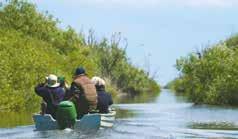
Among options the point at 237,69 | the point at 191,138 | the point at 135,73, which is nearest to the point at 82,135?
the point at 191,138

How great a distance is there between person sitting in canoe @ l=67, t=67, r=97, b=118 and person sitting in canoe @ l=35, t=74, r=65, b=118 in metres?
0.41

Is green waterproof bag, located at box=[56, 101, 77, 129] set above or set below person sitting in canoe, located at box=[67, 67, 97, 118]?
below

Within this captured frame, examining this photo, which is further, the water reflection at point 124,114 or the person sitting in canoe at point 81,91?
the water reflection at point 124,114

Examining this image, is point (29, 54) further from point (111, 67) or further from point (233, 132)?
point (111, 67)

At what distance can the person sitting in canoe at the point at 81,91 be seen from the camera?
25.7 metres

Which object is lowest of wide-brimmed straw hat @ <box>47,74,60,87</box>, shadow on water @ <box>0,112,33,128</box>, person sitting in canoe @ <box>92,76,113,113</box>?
shadow on water @ <box>0,112,33,128</box>

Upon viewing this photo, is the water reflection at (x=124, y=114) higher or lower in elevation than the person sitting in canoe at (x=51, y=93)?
lower

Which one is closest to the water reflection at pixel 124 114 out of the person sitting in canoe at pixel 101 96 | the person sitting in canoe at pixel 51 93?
the person sitting in canoe at pixel 101 96

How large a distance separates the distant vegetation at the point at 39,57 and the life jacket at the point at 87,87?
60.5 feet

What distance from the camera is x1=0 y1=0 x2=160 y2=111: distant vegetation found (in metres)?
47.2

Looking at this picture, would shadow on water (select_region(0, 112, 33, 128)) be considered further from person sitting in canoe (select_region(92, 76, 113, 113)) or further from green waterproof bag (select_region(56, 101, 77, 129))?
green waterproof bag (select_region(56, 101, 77, 129))

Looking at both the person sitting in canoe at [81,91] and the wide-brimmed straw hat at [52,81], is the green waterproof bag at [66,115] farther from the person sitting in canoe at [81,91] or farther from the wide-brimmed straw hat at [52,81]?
the wide-brimmed straw hat at [52,81]

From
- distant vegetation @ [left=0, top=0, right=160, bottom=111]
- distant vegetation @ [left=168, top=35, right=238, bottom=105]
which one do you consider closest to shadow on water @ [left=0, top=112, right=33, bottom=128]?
distant vegetation @ [left=0, top=0, right=160, bottom=111]

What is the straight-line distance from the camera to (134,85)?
127438 millimetres
